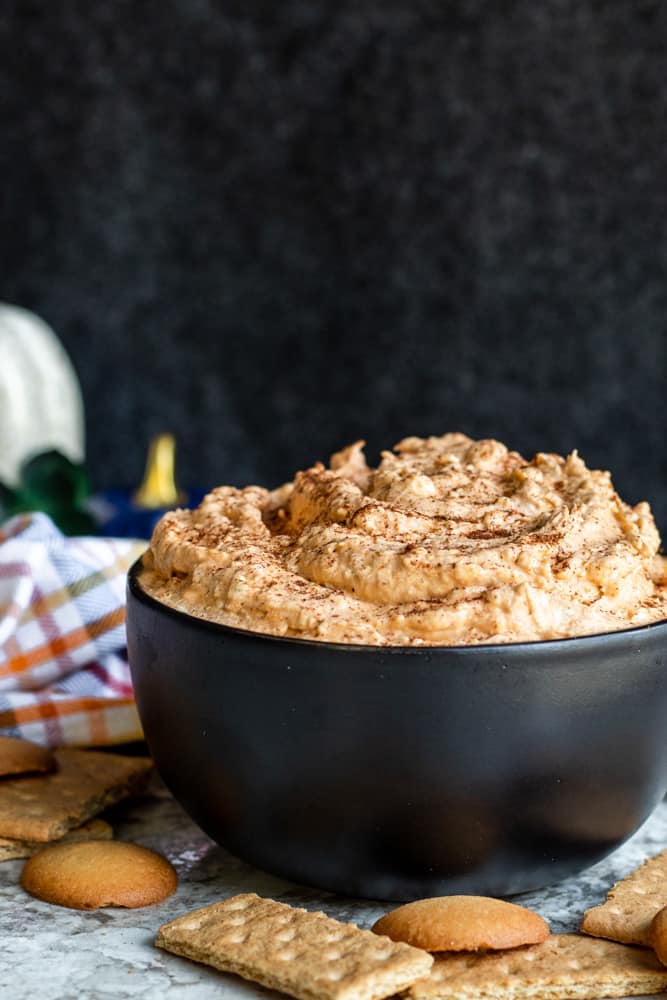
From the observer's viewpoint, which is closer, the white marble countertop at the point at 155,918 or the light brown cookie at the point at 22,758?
the white marble countertop at the point at 155,918

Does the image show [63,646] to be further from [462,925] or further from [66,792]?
[462,925]

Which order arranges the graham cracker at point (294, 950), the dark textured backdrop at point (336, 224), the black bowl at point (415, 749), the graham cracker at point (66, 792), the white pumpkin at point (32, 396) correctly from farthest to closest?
the dark textured backdrop at point (336, 224)
the white pumpkin at point (32, 396)
the graham cracker at point (66, 792)
the black bowl at point (415, 749)
the graham cracker at point (294, 950)

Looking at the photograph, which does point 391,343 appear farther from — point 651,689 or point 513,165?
point 651,689

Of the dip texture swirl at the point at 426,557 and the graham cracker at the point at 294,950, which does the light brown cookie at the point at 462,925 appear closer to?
the graham cracker at the point at 294,950

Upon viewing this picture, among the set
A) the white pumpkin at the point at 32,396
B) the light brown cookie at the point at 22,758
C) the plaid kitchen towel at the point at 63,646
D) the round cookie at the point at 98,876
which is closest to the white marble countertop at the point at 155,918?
the round cookie at the point at 98,876

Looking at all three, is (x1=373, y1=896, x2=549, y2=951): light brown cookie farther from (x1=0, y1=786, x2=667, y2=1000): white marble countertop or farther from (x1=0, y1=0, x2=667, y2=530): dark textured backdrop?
(x1=0, y1=0, x2=667, y2=530): dark textured backdrop
